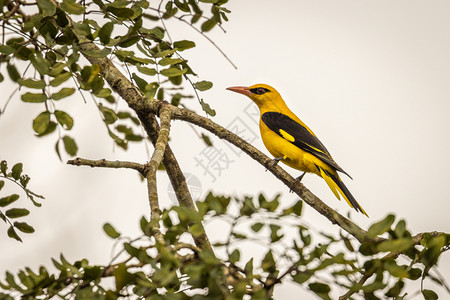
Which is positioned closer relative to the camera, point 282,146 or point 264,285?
point 264,285

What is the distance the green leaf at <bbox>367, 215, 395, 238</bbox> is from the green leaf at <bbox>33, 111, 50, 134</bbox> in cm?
70

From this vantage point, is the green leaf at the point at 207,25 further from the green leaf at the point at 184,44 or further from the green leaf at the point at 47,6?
the green leaf at the point at 47,6

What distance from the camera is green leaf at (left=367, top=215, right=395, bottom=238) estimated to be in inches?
35.2

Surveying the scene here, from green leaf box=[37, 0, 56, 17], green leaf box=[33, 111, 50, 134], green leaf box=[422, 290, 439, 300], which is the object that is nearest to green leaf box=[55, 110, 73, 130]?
green leaf box=[33, 111, 50, 134]

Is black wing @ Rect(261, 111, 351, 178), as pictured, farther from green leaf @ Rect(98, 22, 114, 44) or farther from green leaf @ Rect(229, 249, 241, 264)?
green leaf @ Rect(229, 249, 241, 264)

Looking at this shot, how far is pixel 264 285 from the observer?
90 centimetres

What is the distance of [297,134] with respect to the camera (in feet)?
8.43

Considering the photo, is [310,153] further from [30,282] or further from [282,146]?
[30,282]

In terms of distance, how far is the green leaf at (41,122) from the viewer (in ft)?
3.71

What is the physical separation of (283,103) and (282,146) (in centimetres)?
53

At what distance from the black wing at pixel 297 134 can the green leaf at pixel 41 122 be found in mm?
1464

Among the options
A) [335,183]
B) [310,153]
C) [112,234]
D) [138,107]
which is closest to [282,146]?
[310,153]

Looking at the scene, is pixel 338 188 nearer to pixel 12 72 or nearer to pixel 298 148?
pixel 298 148

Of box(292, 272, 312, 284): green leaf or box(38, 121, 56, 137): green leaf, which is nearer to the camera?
box(292, 272, 312, 284): green leaf
